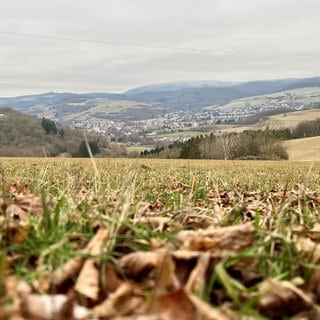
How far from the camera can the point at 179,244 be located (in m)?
2.04

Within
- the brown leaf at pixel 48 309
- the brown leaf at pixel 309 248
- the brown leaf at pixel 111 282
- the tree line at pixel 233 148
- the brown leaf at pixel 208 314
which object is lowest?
the tree line at pixel 233 148

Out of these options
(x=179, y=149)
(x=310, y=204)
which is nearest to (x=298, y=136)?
(x=179, y=149)

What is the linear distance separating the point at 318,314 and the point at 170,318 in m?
0.50

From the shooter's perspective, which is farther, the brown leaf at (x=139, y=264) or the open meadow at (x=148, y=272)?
the brown leaf at (x=139, y=264)

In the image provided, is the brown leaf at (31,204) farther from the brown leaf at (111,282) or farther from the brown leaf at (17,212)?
the brown leaf at (111,282)

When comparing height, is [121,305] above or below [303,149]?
above

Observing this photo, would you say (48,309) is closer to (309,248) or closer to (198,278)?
(198,278)

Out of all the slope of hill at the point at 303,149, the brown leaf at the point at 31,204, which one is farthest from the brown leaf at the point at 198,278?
the slope of hill at the point at 303,149

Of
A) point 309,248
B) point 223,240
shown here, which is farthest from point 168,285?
point 309,248

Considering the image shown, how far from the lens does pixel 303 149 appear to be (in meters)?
93.7

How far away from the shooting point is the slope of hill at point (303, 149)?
8800 centimetres

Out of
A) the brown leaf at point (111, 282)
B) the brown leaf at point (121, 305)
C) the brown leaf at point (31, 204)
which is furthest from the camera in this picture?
the brown leaf at point (31, 204)

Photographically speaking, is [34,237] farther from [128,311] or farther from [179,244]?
[128,311]

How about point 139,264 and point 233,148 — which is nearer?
point 139,264
